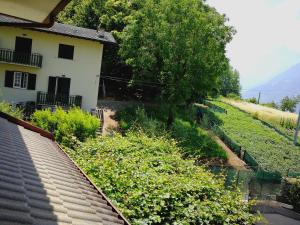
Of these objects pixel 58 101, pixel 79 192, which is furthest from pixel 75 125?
pixel 79 192

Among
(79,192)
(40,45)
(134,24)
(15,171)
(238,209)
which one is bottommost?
(238,209)

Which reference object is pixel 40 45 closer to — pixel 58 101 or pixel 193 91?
pixel 58 101

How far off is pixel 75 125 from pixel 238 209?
13.2 metres

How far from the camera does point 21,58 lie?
1090 inches

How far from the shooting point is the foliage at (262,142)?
3425 cm

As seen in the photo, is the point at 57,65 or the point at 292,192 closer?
the point at 292,192

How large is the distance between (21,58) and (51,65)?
2.53m

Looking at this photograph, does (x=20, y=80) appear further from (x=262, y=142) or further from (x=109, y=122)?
(x=262, y=142)

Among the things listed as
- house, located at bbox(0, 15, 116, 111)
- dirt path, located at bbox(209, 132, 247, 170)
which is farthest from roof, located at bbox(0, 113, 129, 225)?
dirt path, located at bbox(209, 132, 247, 170)

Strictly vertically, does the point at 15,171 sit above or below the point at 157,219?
above

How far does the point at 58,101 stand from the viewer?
2880 cm

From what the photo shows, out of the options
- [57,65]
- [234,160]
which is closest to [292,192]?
[234,160]

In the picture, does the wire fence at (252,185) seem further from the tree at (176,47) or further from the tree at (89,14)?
the tree at (89,14)

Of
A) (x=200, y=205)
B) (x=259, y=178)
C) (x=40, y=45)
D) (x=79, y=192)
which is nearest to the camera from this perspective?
(x=79, y=192)
